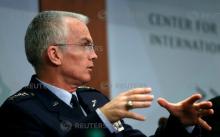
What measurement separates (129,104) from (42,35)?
58 cm

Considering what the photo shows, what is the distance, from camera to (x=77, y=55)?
1972 mm

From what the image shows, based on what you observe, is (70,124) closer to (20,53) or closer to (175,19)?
(20,53)

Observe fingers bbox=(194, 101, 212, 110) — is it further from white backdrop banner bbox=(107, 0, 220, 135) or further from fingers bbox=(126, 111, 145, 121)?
white backdrop banner bbox=(107, 0, 220, 135)

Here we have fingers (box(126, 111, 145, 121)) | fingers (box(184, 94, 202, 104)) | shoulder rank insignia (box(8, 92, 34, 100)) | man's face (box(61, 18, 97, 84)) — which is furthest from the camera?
man's face (box(61, 18, 97, 84))

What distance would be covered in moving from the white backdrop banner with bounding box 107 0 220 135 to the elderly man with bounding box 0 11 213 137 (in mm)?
846

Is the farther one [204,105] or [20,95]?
[20,95]

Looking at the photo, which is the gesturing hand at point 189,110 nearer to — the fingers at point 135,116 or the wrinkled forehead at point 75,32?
the fingers at point 135,116

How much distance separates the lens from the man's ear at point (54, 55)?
1.98m

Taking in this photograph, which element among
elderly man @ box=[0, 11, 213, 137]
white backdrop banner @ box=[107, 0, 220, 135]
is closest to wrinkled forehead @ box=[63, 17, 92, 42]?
elderly man @ box=[0, 11, 213, 137]

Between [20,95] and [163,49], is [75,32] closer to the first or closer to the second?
[20,95]

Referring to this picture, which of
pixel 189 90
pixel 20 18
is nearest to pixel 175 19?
pixel 189 90

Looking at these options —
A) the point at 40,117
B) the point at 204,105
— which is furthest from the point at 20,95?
the point at 204,105

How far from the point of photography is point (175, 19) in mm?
→ 3184

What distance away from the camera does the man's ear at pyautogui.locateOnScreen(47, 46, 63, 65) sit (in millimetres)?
1979
